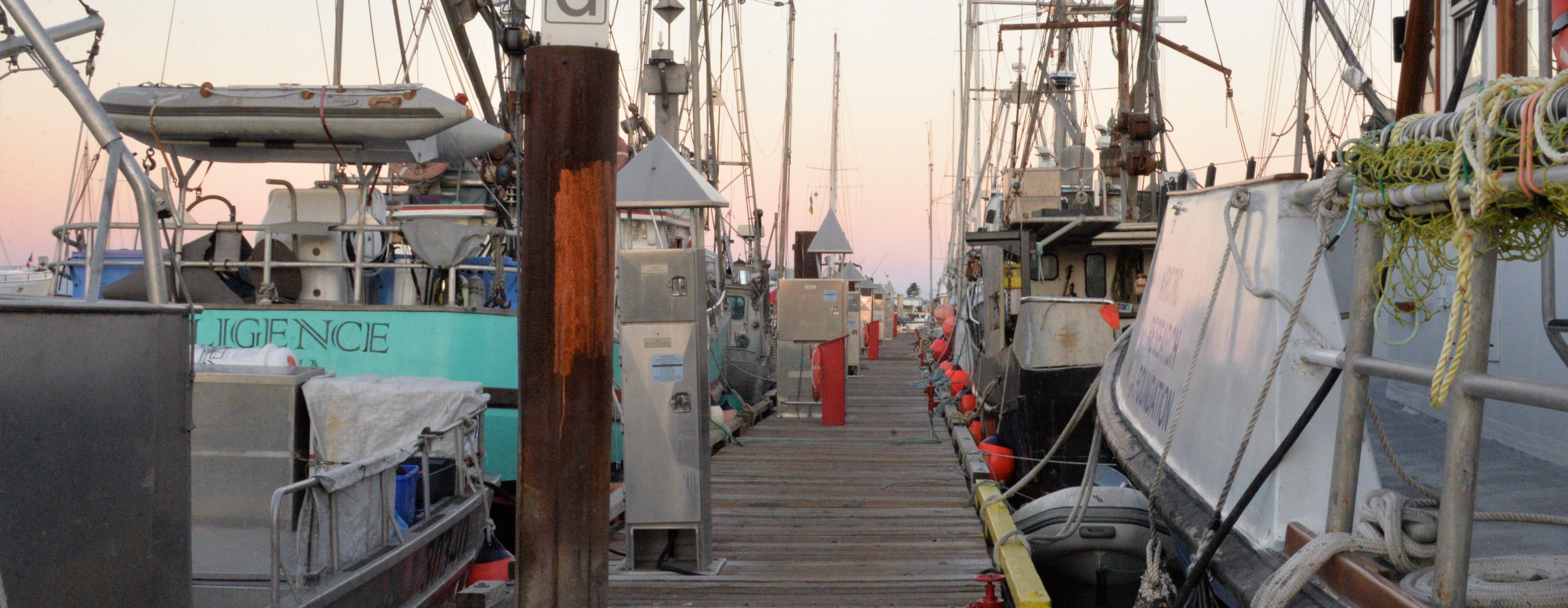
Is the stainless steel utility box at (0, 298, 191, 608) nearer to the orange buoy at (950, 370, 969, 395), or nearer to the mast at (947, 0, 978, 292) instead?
the orange buoy at (950, 370, 969, 395)

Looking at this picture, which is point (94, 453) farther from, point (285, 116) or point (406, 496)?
point (285, 116)

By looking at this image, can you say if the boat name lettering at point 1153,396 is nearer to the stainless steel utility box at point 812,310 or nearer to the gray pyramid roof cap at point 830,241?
the stainless steel utility box at point 812,310

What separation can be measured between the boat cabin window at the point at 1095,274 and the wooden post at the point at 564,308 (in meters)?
13.4

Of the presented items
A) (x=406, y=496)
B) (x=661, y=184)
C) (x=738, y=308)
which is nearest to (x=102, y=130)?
(x=406, y=496)

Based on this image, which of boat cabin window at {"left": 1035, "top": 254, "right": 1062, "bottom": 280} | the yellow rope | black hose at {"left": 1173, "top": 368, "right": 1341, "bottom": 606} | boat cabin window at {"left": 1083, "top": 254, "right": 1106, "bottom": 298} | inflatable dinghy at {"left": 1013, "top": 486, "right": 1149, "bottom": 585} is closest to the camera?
the yellow rope

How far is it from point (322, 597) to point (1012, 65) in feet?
120

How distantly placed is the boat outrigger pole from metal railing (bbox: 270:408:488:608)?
3.74 ft

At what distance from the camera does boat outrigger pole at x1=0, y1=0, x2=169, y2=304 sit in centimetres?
310

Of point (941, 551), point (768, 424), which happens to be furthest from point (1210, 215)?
point (768, 424)

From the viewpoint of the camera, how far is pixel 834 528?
7770 mm

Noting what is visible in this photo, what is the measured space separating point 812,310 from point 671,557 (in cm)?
800

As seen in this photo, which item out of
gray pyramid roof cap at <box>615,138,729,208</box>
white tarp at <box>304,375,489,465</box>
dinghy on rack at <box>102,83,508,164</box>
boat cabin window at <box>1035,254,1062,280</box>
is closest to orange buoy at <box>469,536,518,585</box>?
white tarp at <box>304,375,489,465</box>

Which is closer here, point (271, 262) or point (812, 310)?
point (271, 262)

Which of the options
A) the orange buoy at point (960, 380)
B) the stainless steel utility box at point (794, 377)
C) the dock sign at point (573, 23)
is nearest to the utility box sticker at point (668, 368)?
the dock sign at point (573, 23)
